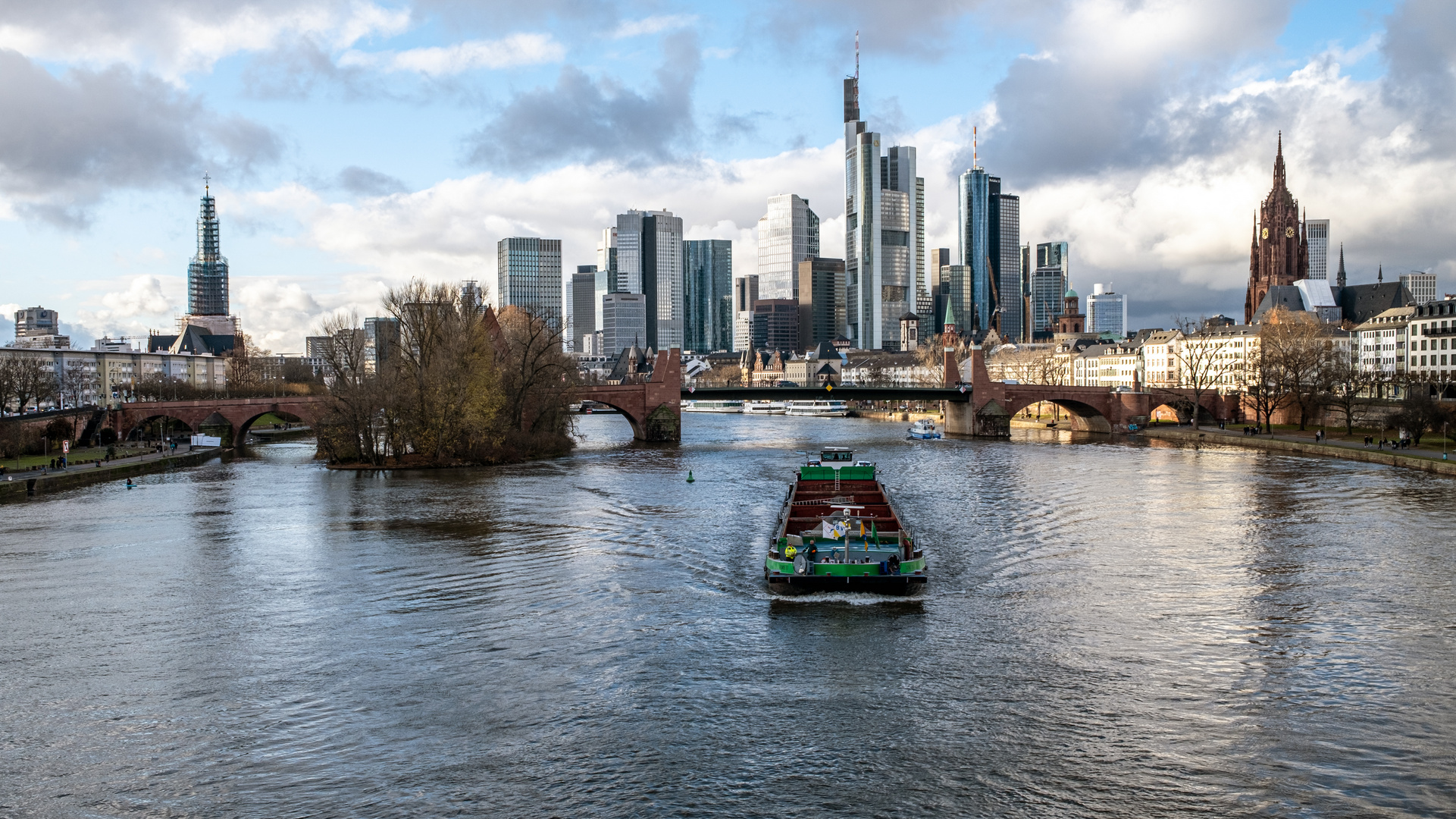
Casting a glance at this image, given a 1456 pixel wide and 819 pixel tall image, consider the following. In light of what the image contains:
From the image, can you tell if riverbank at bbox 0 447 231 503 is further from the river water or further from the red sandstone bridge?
the river water

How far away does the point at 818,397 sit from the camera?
109 metres

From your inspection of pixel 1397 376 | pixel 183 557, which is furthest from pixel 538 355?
pixel 1397 376

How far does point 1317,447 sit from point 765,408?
344 ft

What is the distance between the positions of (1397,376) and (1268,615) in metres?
84.8

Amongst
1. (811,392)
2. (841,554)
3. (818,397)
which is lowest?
(841,554)

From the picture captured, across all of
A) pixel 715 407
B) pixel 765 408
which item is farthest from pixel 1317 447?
pixel 715 407

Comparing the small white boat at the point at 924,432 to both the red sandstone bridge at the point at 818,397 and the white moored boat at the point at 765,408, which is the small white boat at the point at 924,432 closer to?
the red sandstone bridge at the point at 818,397

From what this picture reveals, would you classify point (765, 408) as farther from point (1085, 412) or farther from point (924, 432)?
point (924, 432)

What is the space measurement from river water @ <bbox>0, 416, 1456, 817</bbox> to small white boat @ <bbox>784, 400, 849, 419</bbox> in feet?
380

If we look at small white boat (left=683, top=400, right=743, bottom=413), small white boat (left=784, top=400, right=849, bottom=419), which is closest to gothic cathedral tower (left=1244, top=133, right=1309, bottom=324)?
small white boat (left=784, top=400, right=849, bottom=419)

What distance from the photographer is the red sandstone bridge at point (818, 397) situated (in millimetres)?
92375

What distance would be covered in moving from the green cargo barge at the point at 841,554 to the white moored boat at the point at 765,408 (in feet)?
418

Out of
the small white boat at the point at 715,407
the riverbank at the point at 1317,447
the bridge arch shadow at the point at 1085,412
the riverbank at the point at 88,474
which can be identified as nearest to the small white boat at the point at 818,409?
the small white boat at the point at 715,407

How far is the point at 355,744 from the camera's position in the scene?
19.3m
